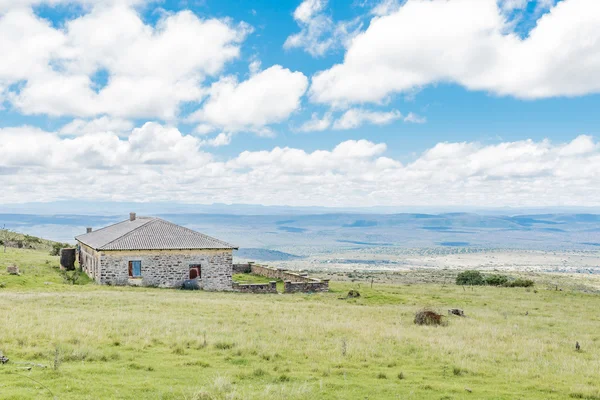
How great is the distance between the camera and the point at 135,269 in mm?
41344

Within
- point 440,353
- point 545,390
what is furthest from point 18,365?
point 545,390

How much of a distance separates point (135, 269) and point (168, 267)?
8.48 ft

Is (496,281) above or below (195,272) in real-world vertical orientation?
below

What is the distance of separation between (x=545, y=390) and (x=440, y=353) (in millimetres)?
4220

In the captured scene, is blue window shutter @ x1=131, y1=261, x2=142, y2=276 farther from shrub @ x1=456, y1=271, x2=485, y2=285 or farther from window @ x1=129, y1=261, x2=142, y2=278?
shrub @ x1=456, y1=271, x2=485, y2=285

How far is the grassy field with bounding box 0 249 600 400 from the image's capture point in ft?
41.0

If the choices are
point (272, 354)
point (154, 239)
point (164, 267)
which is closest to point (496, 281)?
point (164, 267)

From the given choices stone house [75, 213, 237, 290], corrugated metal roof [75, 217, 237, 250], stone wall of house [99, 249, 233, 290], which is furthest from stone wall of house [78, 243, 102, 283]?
stone wall of house [99, 249, 233, 290]

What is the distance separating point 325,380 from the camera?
1345 centimetres

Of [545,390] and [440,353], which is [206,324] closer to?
[440,353]

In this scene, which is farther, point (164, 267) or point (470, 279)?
point (470, 279)

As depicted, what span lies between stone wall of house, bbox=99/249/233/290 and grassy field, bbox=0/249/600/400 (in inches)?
481

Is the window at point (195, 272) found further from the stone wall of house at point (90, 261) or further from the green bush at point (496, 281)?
the green bush at point (496, 281)

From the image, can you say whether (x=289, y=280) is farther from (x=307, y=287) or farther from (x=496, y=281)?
(x=496, y=281)
